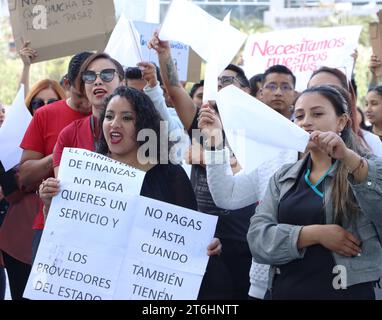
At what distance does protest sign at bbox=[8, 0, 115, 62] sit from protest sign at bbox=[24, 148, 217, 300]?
2060 millimetres

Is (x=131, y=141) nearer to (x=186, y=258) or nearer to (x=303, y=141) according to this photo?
(x=186, y=258)

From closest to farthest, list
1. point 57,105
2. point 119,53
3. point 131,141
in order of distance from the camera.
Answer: point 131,141, point 57,105, point 119,53

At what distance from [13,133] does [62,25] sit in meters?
1.03

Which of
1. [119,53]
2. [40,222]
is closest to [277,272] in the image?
[40,222]

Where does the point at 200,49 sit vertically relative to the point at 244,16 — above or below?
below

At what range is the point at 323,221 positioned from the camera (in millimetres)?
3844

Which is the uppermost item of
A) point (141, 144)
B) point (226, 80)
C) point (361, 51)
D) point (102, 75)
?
point (361, 51)

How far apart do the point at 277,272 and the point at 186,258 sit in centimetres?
42

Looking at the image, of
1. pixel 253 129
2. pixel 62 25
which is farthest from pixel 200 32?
pixel 62 25

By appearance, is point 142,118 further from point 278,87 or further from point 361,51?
point 361,51

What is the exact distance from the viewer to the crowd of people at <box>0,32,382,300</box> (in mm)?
3785

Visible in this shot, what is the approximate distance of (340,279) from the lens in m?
3.77

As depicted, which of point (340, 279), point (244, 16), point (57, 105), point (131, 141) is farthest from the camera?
point (244, 16)

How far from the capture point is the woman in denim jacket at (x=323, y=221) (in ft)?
11.9
